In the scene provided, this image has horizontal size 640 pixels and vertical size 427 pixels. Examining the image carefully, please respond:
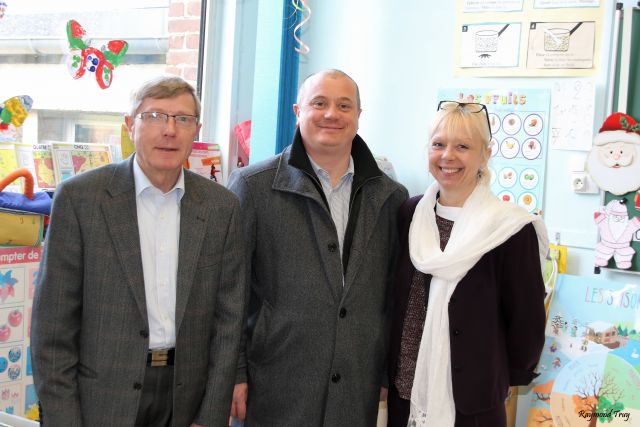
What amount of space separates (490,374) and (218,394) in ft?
2.44

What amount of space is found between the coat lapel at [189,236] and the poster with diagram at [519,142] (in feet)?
5.47

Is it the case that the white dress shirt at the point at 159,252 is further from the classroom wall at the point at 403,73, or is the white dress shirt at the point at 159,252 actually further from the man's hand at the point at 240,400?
the classroom wall at the point at 403,73

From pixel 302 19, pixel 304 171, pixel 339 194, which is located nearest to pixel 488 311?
pixel 339 194

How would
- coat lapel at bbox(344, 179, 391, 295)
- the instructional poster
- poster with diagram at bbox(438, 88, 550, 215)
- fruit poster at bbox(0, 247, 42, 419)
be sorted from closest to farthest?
coat lapel at bbox(344, 179, 391, 295), fruit poster at bbox(0, 247, 42, 419), the instructional poster, poster with diagram at bbox(438, 88, 550, 215)

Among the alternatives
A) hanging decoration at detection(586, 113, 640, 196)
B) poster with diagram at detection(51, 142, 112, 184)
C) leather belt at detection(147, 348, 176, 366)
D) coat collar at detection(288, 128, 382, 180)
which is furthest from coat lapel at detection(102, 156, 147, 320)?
hanging decoration at detection(586, 113, 640, 196)

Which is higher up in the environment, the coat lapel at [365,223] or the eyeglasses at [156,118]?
the eyeglasses at [156,118]

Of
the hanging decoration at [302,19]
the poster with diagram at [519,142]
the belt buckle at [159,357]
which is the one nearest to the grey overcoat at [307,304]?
the belt buckle at [159,357]

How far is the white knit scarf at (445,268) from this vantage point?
181cm

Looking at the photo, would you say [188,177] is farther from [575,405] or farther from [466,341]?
[575,405]

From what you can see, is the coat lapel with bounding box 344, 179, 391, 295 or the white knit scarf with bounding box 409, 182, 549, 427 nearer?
the white knit scarf with bounding box 409, 182, 549, 427

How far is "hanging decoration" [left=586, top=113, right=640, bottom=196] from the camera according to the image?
108 inches

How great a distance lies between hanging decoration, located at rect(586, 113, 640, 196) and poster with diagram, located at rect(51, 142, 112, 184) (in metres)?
2.07

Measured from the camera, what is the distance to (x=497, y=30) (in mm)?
3100

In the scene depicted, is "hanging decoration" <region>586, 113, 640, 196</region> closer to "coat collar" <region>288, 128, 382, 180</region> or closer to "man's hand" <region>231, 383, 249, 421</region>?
"coat collar" <region>288, 128, 382, 180</region>
